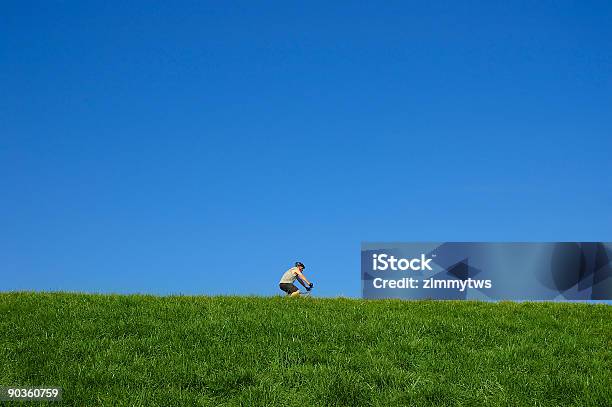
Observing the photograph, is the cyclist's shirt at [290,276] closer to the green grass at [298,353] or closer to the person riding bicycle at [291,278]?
the person riding bicycle at [291,278]

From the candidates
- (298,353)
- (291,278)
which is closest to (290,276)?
(291,278)

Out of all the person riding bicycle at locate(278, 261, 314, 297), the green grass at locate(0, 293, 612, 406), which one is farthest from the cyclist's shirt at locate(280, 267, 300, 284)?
the green grass at locate(0, 293, 612, 406)

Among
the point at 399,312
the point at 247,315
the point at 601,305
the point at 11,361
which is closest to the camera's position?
the point at 11,361

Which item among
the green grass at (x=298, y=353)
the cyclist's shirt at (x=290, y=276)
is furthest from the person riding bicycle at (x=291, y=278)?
the green grass at (x=298, y=353)

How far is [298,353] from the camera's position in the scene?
1331 cm

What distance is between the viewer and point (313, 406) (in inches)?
431

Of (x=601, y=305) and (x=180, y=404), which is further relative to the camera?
(x=601, y=305)

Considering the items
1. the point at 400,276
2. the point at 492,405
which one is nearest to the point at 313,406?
the point at 492,405

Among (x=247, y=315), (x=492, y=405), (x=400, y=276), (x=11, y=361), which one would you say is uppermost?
(x=400, y=276)

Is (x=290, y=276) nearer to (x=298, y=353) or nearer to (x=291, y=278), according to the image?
(x=291, y=278)

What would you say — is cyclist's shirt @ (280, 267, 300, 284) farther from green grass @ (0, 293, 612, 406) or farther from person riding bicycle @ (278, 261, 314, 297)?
green grass @ (0, 293, 612, 406)

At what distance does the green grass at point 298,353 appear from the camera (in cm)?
1144

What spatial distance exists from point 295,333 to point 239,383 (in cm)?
292

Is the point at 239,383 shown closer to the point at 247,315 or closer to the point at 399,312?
the point at 247,315
